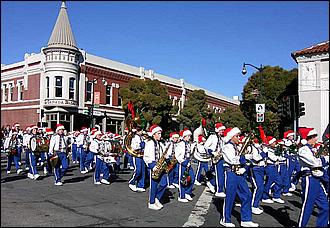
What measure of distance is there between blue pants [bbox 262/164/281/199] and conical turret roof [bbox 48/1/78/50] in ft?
95.3

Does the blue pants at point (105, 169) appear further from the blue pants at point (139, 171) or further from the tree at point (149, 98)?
the tree at point (149, 98)

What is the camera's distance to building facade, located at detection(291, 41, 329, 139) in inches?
974

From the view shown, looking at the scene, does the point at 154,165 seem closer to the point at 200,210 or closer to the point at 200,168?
the point at 200,210

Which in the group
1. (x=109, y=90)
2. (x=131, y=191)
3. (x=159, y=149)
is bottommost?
(x=131, y=191)

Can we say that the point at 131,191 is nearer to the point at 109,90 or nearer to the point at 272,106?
the point at 272,106

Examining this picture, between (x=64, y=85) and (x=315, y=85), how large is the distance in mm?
21820

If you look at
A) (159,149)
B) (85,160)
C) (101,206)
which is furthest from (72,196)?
(85,160)

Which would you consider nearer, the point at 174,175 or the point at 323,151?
the point at 323,151

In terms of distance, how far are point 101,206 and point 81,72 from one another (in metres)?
30.7

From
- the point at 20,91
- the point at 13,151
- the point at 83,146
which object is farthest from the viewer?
the point at 20,91

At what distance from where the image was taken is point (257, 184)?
959 cm

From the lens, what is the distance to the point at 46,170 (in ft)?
53.4

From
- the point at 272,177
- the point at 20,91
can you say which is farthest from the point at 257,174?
the point at 20,91

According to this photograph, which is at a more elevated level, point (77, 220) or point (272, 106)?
point (272, 106)
